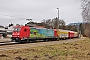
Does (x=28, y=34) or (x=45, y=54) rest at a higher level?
(x=28, y=34)

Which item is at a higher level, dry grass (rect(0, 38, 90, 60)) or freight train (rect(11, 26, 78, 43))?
freight train (rect(11, 26, 78, 43))

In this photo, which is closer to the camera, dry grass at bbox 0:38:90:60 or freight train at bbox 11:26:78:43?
dry grass at bbox 0:38:90:60

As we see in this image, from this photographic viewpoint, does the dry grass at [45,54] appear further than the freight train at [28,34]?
No

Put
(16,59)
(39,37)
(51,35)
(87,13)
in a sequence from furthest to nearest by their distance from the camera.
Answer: (51,35)
(39,37)
(16,59)
(87,13)

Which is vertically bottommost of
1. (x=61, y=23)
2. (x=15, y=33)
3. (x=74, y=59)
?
(x=74, y=59)

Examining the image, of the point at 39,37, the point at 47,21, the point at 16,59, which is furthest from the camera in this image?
the point at 47,21

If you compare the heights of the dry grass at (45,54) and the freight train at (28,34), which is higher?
the freight train at (28,34)

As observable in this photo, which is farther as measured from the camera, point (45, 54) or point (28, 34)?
point (28, 34)

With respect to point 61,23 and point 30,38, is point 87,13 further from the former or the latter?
point 61,23

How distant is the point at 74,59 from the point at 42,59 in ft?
6.71

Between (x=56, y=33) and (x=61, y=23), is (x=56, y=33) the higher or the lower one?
the lower one

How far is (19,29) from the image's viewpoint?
3538cm

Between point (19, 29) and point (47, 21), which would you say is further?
point (47, 21)

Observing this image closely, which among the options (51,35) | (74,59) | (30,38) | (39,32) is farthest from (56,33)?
(74,59)
